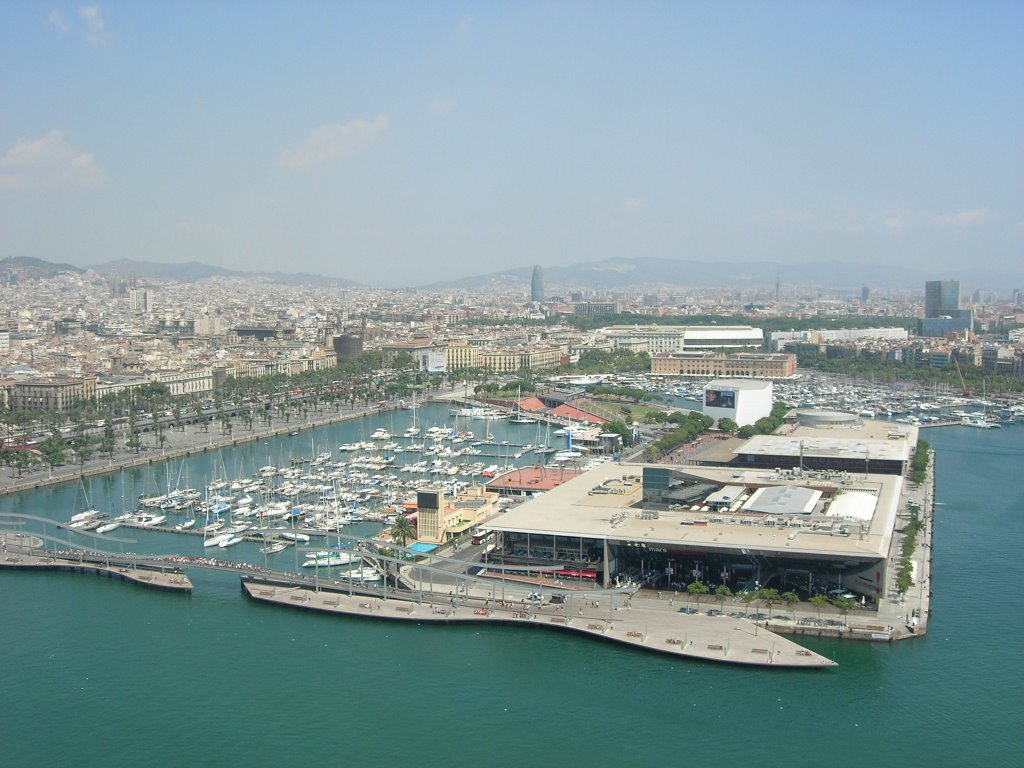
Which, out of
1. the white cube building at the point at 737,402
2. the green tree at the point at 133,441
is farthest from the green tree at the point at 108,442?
the white cube building at the point at 737,402

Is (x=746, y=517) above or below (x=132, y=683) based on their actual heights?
above

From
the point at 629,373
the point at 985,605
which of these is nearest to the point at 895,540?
the point at 985,605

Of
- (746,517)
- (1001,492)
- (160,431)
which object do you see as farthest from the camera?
(160,431)

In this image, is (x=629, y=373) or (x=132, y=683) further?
(x=629, y=373)

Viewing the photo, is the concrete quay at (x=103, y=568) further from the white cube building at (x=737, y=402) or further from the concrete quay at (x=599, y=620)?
the white cube building at (x=737, y=402)

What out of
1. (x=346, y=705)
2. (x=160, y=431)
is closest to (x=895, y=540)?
(x=346, y=705)

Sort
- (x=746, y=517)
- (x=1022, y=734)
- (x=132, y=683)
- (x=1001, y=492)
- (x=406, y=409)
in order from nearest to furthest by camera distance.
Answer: (x=1022, y=734) → (x=132, y=683) → (x=746, y=517) → (x=1001, y=492) → (x=406, y=409)

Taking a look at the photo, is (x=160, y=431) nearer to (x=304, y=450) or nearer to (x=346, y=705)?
(x=304, y=450)
